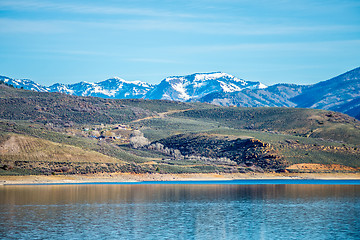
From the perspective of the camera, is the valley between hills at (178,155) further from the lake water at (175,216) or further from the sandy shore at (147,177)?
the lake water at (175,216)

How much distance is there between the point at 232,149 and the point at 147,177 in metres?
49.3

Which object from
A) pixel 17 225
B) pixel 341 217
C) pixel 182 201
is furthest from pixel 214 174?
pixel 17 225

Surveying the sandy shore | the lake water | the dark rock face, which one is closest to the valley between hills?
the dark rock face

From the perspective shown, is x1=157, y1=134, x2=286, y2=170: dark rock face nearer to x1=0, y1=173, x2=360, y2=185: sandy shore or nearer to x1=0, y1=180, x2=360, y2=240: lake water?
x1=0, y1=173, x2=360, y2=185: sandy shore

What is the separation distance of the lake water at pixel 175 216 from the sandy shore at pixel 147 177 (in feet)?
85.7

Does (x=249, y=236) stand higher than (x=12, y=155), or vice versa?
(x=12, y=155)

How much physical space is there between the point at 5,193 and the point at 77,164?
3989 cm

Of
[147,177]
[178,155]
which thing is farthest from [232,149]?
[147,177]

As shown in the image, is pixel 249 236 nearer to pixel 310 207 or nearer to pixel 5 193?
pixel 310 207

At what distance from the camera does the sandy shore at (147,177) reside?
4520 inches

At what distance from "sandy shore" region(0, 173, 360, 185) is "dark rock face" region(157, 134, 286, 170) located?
24.8 ft

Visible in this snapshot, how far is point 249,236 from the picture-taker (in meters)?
49.8

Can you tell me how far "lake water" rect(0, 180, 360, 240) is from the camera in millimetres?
50438

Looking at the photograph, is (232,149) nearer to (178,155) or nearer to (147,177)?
(178,155)
